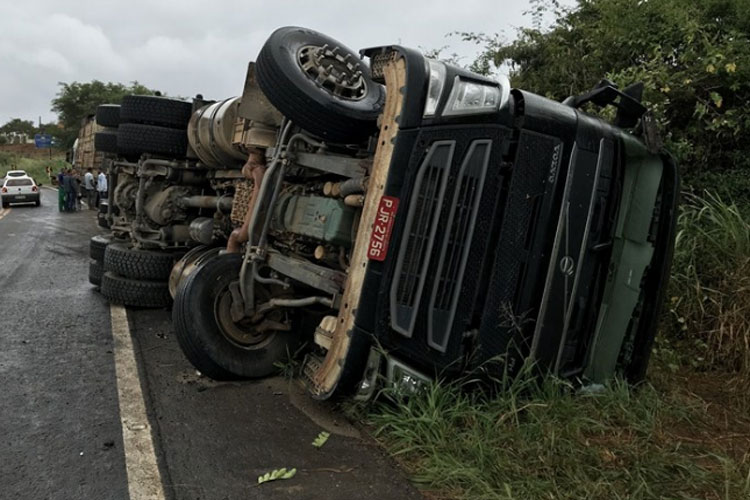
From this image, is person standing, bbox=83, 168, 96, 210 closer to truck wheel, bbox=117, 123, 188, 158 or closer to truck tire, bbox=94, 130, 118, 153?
truck tire, bbox=94, 130, 118, 153

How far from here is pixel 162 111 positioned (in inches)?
241

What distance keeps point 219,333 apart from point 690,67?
530cm

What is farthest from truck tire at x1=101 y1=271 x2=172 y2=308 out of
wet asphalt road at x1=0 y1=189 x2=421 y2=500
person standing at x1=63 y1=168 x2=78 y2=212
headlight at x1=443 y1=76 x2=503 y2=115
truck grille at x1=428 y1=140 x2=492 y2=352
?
person standing at x1=63 y1=168 x2=78 y2=212

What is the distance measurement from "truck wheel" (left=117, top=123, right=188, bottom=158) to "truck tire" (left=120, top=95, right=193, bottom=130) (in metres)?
0.06

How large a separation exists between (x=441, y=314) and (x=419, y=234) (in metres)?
0.40

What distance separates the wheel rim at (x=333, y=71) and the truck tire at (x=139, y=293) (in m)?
3.05

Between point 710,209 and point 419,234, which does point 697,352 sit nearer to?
point 710,209

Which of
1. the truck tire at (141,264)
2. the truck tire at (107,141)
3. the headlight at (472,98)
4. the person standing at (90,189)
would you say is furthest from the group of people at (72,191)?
the headlight at (472,98)

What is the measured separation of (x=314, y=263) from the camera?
12.4 ft

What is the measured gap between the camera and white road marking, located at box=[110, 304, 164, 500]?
258cm

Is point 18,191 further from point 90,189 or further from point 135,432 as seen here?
point 135,432

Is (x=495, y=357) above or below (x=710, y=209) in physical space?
below

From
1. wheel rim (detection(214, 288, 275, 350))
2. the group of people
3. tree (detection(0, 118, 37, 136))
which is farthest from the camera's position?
tree (detection(0, 118, 37, 136))

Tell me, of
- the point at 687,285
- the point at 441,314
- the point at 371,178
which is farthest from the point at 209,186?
the point at 687,285
